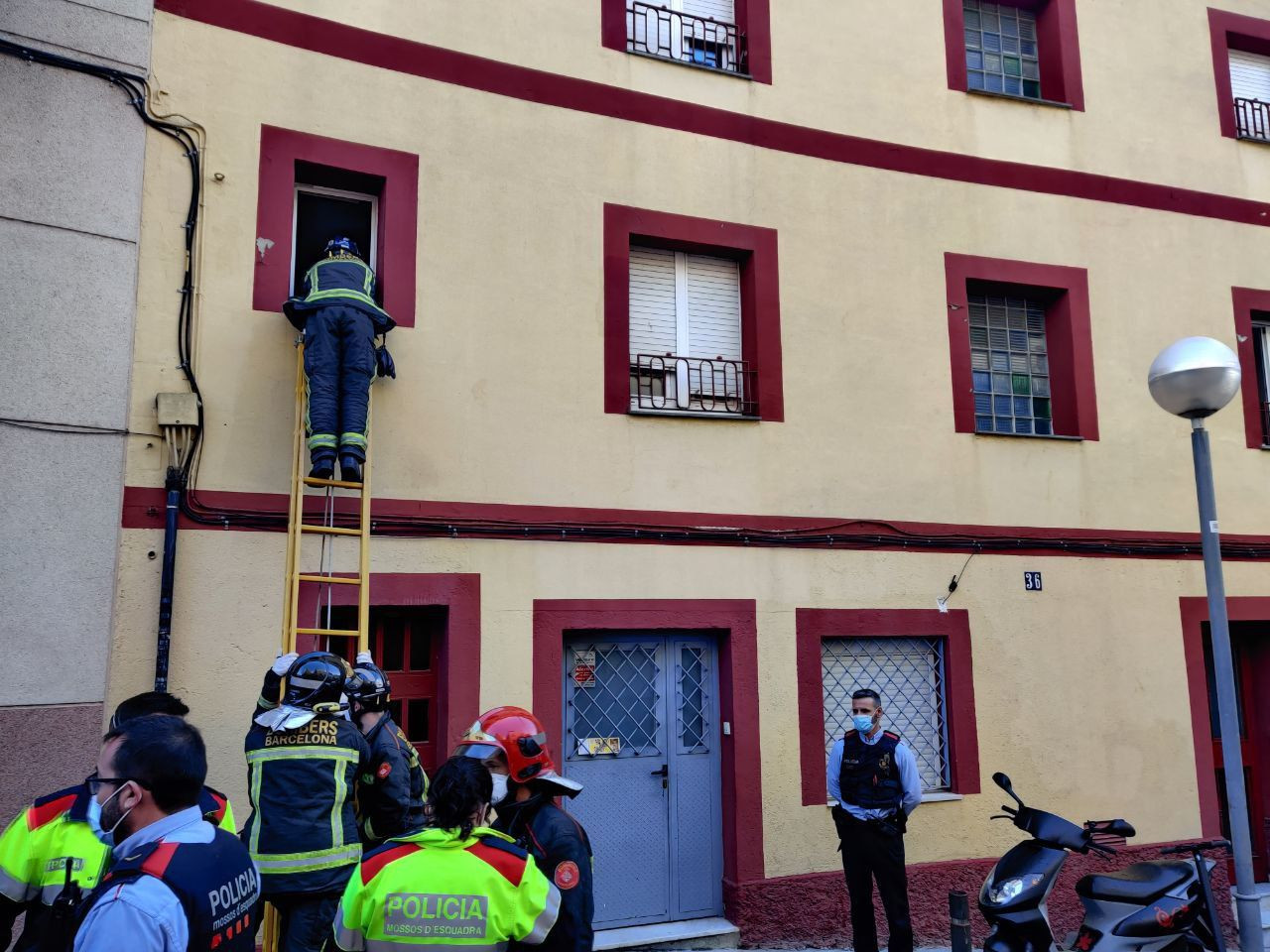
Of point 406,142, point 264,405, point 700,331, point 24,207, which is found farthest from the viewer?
point 700,331

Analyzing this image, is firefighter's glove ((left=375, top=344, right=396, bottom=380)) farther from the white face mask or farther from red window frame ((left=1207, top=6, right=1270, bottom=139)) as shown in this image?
red window frame ((left=1207, top=6, right=1270, bottom=139))

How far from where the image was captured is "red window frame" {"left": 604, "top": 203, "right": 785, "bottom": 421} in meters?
8.09

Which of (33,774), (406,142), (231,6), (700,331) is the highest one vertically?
(231,6)

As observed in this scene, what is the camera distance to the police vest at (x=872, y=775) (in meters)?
6.85

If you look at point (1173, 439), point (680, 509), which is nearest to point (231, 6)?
point (680, 509)

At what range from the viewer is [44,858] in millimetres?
3516

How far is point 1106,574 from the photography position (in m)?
9.25

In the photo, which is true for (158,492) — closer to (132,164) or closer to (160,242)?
(160,242)

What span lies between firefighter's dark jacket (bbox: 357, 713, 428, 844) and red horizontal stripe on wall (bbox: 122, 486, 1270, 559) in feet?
7.03

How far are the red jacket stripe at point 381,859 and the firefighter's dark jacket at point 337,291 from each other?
4185 millimetres

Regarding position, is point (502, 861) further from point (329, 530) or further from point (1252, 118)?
point (1252, 118)

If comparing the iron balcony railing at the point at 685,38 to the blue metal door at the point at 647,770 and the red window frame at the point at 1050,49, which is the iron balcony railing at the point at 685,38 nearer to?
the red window frame at the point at 1050,49

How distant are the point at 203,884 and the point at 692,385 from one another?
6.21 m

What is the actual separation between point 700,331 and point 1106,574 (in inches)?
164
